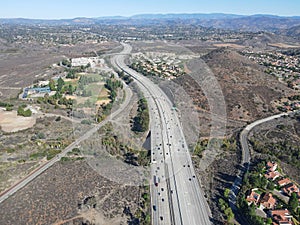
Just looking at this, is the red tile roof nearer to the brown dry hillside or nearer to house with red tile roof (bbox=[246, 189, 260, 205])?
house with red tile roof (bbox=[246, 189, 260, 205])

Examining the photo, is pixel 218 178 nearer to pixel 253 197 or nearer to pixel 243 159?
pixel 253 197

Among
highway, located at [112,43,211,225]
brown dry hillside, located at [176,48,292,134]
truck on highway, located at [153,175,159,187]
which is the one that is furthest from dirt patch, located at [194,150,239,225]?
brown dry hillside, located at [176,48,292,134]

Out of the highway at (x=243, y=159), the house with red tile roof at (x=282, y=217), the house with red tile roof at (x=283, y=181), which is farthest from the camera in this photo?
the house with red tile roof at (x=283, y=181)

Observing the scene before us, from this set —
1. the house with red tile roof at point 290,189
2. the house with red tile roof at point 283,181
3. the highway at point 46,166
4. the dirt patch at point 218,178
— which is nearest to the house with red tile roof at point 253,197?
the dirt patch at point 218,178

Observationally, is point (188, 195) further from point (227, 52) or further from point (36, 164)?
point (227, 52)

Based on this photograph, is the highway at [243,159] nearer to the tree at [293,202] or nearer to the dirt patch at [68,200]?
the tree at [293,202]

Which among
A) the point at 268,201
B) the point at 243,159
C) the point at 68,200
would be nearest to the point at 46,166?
the point at 68,200
